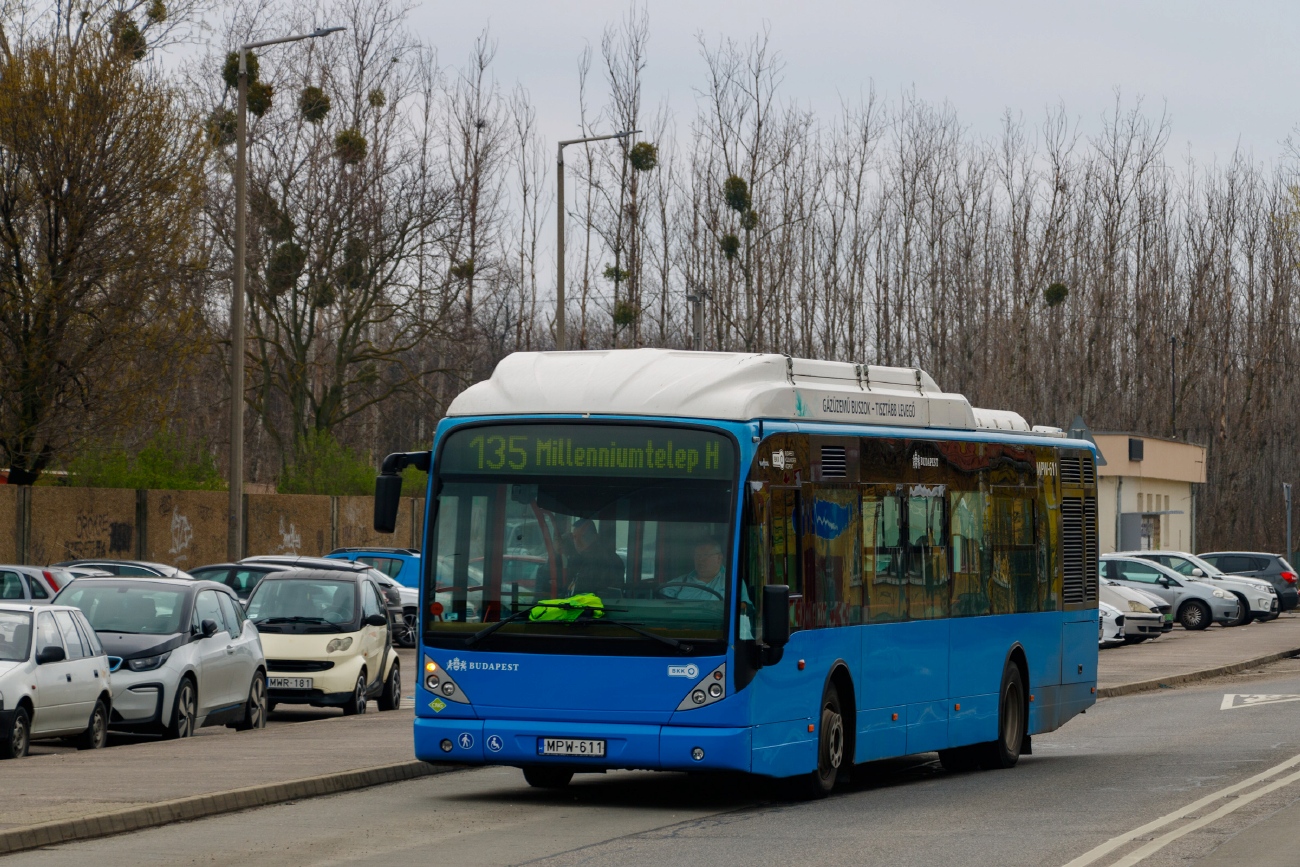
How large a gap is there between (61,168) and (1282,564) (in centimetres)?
3616

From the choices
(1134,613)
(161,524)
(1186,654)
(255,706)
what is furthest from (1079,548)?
(161,524)

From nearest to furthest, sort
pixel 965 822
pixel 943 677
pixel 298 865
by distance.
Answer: pixel 298 865 → pixel 965 822 → pixel 943 677

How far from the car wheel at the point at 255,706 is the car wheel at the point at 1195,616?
32.6 metres

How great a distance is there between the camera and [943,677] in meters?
15.3

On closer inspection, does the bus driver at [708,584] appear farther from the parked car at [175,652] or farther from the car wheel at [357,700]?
the car wheel at [357,700]

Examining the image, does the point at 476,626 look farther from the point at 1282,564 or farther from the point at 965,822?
the point at 1282,564

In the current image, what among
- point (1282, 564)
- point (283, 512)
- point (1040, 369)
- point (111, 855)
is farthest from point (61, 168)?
point (1040, 369)


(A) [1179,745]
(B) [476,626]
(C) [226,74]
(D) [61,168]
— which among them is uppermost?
(C) [226,74]

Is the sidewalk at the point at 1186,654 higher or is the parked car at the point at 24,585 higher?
the parked car at the point at 24,585

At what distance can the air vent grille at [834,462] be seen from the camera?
1362 cm

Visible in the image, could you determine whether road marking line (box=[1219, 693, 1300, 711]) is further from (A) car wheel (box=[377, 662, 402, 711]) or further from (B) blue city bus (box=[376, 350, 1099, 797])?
(B) blue city bus (box=[376, 350, 1099, 797])

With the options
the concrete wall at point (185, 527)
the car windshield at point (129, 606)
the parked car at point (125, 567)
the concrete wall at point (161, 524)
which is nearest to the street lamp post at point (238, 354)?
the parked car at point (125, 567)

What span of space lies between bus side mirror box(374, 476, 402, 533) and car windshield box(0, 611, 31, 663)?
5348 millimetres

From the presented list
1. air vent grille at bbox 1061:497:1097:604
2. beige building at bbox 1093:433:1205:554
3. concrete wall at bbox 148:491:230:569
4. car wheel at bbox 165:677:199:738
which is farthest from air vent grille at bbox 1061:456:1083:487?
beige building at bbox 1093:433:1205:554
